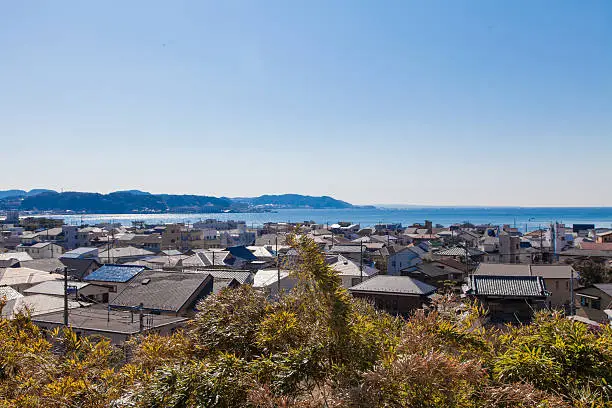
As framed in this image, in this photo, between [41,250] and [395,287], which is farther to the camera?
[41,250]

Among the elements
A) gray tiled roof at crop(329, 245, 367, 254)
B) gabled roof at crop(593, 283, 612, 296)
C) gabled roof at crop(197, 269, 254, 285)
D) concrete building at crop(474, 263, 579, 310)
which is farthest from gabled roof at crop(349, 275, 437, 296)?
gray tiled roof at crop(329, 245, 367, 254)

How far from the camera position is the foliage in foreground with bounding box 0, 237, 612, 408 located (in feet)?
12.2

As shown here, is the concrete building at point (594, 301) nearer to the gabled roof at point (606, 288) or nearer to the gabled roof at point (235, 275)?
the gabled roof at point (606, 288)

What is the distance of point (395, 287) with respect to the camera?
21016 mm

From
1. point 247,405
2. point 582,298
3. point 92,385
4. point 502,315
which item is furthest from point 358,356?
point 582,298

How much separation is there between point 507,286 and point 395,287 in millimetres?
5012

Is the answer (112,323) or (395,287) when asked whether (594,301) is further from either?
(112,323)

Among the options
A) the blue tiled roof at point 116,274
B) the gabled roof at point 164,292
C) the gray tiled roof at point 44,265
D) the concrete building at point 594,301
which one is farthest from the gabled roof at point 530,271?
the gray tiled roof at point 44,265

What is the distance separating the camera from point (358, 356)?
426cm

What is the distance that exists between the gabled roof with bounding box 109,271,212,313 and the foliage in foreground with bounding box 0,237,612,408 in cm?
1337

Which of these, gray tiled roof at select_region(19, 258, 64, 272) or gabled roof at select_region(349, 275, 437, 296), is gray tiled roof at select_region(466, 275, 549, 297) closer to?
gabled roof at select_region(349, 275, 437, 296)

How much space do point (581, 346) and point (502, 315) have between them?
47.0 ft

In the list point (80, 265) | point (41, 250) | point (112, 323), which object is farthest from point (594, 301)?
point (41, 250)

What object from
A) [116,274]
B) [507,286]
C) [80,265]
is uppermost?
[507,286]
